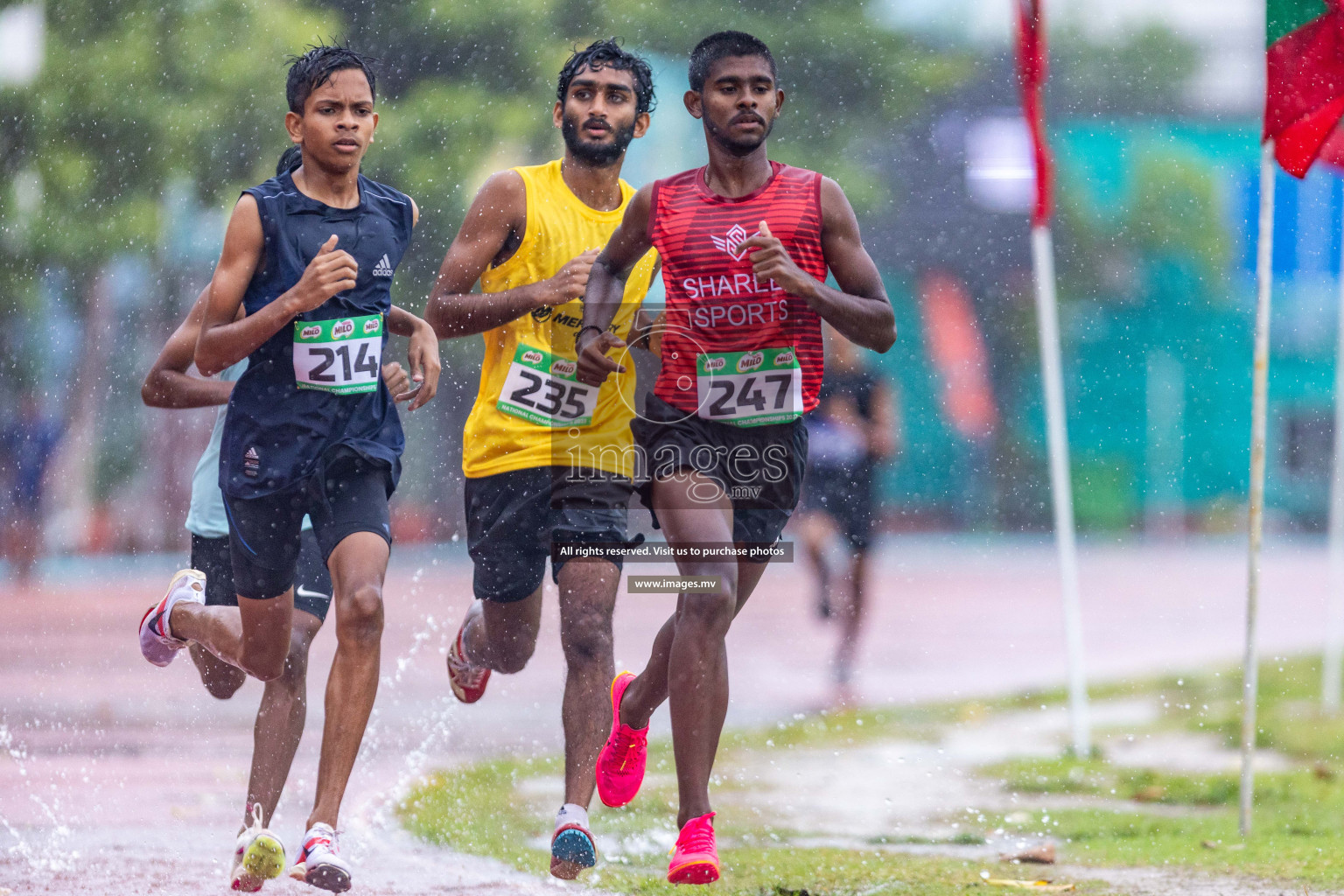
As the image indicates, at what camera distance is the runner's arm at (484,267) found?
4078mm

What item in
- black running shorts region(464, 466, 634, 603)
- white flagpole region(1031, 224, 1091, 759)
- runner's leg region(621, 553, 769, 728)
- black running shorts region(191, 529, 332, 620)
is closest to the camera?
runner's leg region(621, 553, 769, 728)

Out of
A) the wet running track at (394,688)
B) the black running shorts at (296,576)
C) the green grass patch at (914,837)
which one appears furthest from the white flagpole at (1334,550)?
the black running shorts at (296,576)

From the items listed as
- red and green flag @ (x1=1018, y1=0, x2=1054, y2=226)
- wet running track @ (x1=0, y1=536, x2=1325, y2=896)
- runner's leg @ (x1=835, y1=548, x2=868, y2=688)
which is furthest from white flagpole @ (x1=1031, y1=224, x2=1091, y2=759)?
wet running track @ (x1=0, y1=536, x2=1325, y2=896)

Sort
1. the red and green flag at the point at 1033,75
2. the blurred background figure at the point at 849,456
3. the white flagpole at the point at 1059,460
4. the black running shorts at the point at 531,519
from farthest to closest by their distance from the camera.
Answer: the blurred background figure at the point at 849,456, the white flagpole at the point at 1059,460, the red and green flag at the point at 1033,75, the black running shorts at the point at 531,519

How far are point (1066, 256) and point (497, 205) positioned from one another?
67.1ft

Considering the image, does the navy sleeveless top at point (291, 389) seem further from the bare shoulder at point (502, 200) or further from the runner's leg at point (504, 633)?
the runner's leg at point (504, 633)

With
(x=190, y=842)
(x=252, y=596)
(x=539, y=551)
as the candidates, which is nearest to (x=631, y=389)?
(x=539, y=551)

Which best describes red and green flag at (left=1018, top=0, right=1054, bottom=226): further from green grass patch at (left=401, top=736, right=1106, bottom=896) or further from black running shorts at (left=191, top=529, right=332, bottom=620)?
black running shorts at (left=191, top=529, right=332, bottom=620)

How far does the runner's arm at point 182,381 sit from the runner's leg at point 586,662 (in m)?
1.14

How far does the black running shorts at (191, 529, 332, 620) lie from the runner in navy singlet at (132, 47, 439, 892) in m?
0.38

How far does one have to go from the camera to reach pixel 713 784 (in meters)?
5.80

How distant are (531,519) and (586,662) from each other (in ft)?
1.71

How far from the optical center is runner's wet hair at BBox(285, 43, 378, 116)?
12.8 ft

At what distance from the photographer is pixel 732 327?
3.82 m
